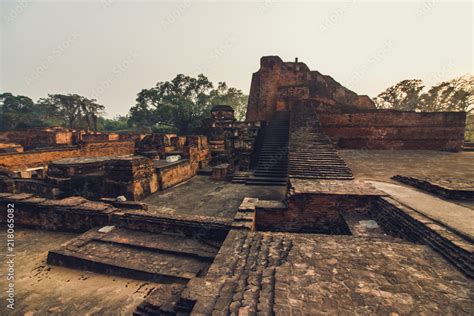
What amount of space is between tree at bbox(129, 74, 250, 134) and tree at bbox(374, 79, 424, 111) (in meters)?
25.4

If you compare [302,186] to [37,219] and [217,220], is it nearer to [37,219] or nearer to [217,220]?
[217,220]

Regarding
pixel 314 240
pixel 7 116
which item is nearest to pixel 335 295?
pixel 314 240

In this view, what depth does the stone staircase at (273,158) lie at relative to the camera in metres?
8.75

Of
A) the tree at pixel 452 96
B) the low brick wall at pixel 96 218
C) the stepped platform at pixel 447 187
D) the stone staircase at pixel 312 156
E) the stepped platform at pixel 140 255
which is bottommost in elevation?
the stepped platform at pixel 140 255

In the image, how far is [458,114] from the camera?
11.2 meters

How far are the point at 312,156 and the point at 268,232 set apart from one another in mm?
4438

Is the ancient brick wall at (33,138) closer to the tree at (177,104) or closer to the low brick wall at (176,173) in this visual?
Result: the tree at (177,104)

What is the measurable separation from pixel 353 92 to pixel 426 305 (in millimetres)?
25700

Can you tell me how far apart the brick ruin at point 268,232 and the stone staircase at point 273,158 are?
0.07 m

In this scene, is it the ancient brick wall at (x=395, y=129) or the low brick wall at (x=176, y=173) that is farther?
the ancient brick wall at (x=395, y=129)

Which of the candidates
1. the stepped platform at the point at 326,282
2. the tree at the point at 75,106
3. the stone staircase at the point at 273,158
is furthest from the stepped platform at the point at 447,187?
the tree at the point at 75,106

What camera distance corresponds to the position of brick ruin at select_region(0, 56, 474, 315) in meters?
2.16

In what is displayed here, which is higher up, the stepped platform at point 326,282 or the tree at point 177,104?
the tree at point 177,104

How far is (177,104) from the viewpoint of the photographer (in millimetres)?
28203
